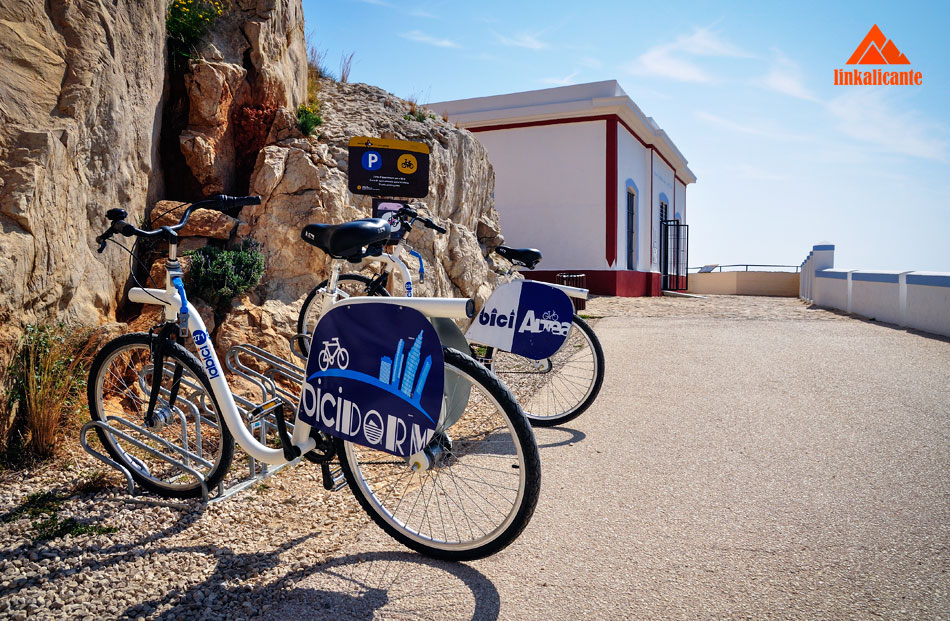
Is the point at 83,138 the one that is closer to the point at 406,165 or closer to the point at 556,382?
the point at 406,165

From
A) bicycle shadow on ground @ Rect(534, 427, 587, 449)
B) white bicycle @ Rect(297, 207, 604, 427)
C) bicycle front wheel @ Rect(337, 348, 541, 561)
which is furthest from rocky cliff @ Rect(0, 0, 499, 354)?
bicycle shadow on ground @ Rect(534, 427, 587, 449)

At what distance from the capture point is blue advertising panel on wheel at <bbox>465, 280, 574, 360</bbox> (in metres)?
4.10

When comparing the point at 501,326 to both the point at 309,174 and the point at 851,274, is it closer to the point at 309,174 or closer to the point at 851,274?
the point at 309,174

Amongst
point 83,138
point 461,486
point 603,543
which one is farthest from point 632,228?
point 603,543

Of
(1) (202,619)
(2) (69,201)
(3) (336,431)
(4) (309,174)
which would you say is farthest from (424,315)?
(4) (309,174)

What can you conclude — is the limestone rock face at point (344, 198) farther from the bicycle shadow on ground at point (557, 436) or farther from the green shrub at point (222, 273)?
the bicycle shadow on ground at point (557, 436)

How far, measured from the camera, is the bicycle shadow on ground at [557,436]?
3903mm

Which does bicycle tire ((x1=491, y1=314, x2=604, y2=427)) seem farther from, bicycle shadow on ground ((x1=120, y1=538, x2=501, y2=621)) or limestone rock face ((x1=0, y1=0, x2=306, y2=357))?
limestone rock face ((x1=0, y1=0, x2=306, y2=357))

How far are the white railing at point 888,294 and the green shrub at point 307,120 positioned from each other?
29.4 ft

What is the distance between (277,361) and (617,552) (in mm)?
2228

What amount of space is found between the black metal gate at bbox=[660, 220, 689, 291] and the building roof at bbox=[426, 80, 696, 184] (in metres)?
3.90

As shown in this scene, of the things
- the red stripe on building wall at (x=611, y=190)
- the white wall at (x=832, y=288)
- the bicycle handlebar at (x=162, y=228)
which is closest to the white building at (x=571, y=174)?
the red stripe on building wall at (x=611, y=190)

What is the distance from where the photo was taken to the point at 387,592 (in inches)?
84.4

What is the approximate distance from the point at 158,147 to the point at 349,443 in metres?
4.21
